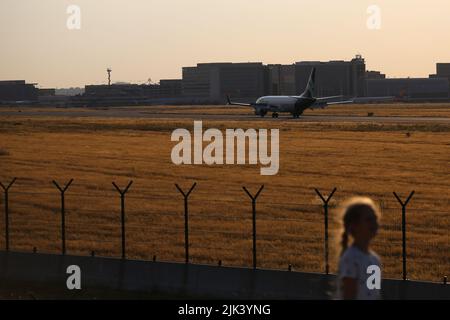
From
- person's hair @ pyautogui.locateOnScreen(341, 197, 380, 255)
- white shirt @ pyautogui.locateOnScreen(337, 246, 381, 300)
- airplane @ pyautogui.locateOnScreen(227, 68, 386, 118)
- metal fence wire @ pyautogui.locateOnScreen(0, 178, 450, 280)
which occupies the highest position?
airplane @ pyautogui.locateOnScreen(227, 68, 386, 118)

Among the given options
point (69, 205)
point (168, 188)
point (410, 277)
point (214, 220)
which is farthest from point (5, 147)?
point (410, 277)

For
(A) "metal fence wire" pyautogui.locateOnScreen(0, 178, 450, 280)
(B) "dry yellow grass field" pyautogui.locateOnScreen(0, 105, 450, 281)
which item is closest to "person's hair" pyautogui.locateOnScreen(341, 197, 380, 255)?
(B) "dry yellow grass field" pyautogui.locateOnScreen(0, 105, 450, 281)

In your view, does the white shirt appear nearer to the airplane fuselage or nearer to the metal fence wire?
the metal fence wire

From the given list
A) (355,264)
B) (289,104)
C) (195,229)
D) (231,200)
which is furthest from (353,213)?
(289,104)

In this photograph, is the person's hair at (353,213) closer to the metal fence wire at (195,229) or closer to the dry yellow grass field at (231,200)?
the dry yellow grass field at (231,200)

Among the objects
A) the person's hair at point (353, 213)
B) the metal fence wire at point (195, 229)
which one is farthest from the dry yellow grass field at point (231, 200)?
the person's hair at point (353, 213)

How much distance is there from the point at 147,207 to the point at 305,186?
1237 cm

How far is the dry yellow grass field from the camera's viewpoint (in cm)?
3044

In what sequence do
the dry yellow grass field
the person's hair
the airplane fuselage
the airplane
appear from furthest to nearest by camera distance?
the airplane → the airplane fuselage → the dry yellow grass field → the person's hair

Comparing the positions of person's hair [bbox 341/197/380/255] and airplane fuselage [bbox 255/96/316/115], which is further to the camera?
airplane fuselage [bbox 255/96/316/115]

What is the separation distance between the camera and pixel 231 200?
1682 inches

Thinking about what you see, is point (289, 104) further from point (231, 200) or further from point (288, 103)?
point (231, 200)

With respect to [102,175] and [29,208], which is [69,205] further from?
[102,175]

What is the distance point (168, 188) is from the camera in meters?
49.5
